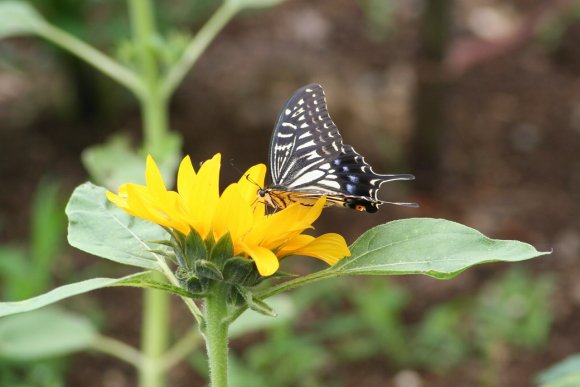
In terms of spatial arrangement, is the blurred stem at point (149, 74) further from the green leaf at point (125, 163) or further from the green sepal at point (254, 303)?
the green sepal at point (254, 303)

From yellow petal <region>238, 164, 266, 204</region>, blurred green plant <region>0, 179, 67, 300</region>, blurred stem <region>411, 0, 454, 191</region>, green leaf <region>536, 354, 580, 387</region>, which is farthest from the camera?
blurred stem <region>411, 0, 454, 191</region>

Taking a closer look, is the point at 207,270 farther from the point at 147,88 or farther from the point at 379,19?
the point at 379,19

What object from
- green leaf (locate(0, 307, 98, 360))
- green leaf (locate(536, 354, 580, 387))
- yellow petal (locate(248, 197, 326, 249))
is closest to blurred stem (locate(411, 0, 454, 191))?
green leaf (locate(0, 307, 98, 360))

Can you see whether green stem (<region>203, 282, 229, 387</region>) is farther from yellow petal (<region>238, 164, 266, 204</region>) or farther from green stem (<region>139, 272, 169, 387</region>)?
green stem (<region>139, 272, 169, 387</region>)

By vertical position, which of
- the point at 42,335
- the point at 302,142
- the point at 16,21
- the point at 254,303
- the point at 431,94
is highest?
the point at 431,94

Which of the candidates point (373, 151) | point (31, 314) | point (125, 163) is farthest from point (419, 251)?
point (373, 151)

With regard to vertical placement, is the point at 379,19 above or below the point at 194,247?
above

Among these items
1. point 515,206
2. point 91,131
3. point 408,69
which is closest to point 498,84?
point 408,69

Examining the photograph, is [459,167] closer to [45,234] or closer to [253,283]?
[45,234]
